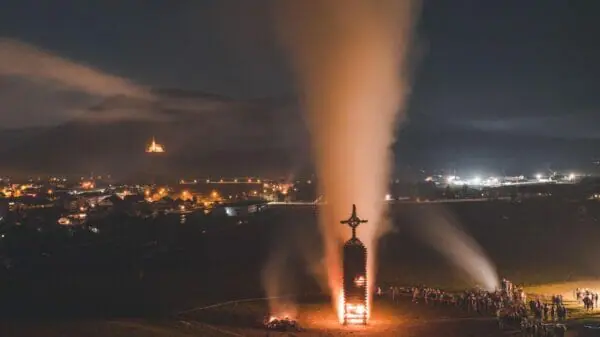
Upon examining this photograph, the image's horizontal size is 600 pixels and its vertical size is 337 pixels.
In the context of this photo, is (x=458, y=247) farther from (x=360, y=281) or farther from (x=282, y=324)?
(x=282, y=324)

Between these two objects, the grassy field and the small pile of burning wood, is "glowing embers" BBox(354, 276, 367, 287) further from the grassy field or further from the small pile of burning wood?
the small pile of burning wood

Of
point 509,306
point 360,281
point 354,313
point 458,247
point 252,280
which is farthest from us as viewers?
point 458,247

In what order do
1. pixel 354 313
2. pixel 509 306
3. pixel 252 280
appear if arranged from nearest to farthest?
pixel 354 313 < pixel 509 306 < pixel 252 280

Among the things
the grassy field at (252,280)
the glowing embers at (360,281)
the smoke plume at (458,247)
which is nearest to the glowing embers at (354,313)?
the grassy field at (252,280)

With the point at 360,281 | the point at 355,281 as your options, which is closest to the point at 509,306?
the point at 360,281

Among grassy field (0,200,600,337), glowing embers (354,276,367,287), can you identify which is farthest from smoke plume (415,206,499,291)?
glowing embers (354,276,367,287)

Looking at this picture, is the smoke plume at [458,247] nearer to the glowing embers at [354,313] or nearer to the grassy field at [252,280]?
the grassy field at [252,280]
